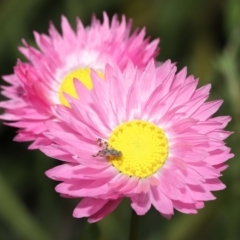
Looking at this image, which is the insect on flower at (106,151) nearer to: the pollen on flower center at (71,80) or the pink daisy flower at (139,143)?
the pink daisy flower at (139,143)

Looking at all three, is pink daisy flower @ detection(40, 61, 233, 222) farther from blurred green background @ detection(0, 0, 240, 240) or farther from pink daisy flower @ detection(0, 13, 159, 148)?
blurred green background @ detection(0, 0, 240, 240)

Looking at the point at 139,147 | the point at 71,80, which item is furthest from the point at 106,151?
the point at 71,80

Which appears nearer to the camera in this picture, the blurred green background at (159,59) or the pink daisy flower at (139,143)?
the pink daisy flower at (139,143)

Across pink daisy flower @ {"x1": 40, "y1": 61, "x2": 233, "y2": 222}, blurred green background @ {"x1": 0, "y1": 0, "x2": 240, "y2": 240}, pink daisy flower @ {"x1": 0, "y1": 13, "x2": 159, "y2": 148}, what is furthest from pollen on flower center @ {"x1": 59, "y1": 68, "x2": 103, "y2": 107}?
blurred green background @ {"x1": 0, "y1": 0, "x2": 240, "y2": 240}

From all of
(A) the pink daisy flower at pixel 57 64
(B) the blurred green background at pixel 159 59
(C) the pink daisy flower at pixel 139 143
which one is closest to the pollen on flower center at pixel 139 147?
(C) the pink daisy flower at pixel 139 143

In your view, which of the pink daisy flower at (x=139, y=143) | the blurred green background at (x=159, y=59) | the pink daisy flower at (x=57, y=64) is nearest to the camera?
the pink daisy flower at (x=139, y=143)

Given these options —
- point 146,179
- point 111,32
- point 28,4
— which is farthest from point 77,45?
point 28,4

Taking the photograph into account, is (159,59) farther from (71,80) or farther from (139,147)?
(139,147)

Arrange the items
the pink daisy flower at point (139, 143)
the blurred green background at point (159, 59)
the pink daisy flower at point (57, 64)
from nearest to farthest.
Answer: the pink daisy flower at point (139, 143) → the pink daisy flower at point (57, 64) → the blurred green background at point (159, 59)
